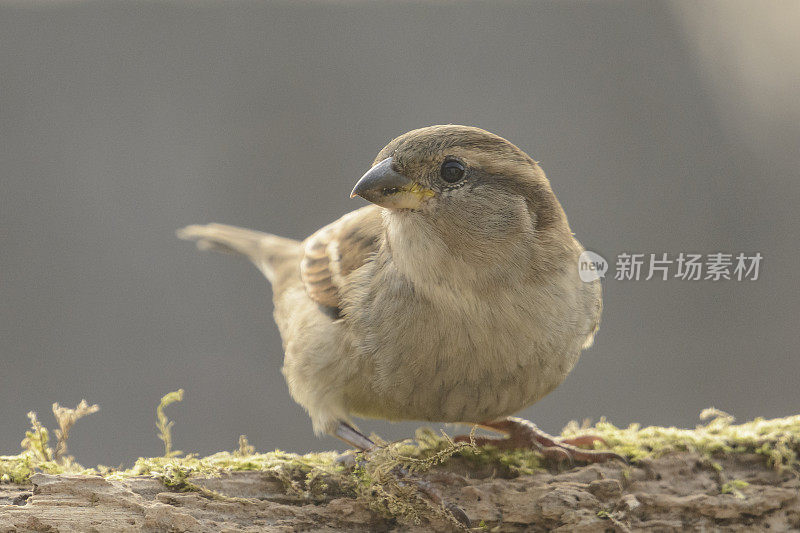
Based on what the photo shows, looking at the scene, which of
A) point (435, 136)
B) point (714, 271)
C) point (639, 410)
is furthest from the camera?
point (639, 410)

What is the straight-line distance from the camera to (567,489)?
9.45 ft

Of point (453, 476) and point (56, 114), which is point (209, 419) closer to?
point (56, 114)

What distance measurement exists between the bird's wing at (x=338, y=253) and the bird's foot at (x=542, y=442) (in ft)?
2.82

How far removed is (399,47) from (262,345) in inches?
113

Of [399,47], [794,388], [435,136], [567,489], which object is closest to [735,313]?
[794,388]

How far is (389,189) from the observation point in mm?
2625

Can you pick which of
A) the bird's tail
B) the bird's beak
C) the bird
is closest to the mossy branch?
the bird

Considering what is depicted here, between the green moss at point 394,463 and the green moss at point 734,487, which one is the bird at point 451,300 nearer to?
the green moss at point 394,463

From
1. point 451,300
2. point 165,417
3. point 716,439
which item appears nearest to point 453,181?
point 451,300

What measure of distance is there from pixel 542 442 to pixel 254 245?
231 cm

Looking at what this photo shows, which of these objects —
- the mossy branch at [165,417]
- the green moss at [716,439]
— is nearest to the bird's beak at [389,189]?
the mossy branch at [165,417]

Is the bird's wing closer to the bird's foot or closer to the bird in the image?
the bird

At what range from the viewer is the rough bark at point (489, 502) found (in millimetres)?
2459

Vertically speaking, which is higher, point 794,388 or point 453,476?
point 794,388
